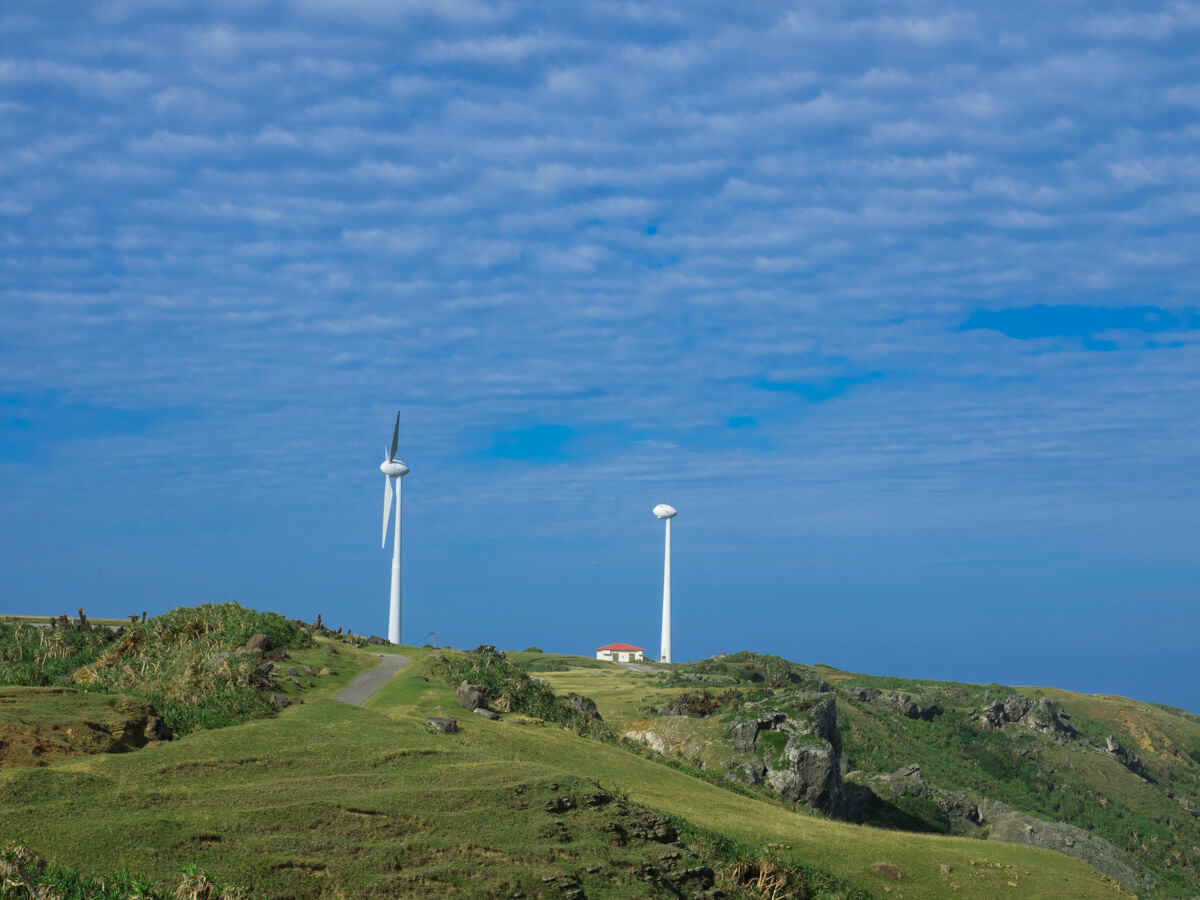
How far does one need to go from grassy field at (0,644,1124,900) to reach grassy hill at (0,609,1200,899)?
0.06m

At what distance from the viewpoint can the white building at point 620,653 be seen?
386 feet

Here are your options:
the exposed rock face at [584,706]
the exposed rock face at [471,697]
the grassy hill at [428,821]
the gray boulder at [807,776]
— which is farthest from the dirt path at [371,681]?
the gray boulder at [807,776]

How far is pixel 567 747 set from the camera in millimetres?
36219

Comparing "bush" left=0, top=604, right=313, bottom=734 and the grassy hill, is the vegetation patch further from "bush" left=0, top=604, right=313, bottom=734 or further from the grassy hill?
"bush" left=0, top=604, right=313, bottom=734

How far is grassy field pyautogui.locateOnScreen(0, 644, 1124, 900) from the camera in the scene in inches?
768

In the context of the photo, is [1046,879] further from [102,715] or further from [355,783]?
[102,715]

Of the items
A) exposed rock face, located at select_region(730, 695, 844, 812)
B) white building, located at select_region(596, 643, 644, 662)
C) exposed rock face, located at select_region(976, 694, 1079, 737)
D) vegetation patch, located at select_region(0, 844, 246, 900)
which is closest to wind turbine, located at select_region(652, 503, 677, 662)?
white building, located at select_region(596, 643, 644, 662)

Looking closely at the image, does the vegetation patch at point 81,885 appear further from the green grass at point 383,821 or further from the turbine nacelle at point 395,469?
the turbine nacelle at point 395,469

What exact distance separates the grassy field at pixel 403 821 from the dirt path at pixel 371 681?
159 inches

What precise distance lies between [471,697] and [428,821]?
58.4 ft

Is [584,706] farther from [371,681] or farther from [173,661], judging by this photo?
[173,661]

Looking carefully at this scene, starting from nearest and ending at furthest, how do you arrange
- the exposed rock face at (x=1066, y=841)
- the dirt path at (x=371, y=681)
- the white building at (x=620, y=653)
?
the dirt path at (x=371, y=681) < the exposed rock face at (x=1066, y=841) < the white building at (x=620, y=653)

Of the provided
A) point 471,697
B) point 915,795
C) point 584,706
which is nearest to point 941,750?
point 915,795

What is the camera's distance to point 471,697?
40.0 m
